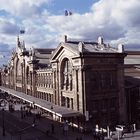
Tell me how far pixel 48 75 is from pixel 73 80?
52.6 feet

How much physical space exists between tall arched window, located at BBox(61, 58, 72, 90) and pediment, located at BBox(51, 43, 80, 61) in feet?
4.59

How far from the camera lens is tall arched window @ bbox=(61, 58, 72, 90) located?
201 ft

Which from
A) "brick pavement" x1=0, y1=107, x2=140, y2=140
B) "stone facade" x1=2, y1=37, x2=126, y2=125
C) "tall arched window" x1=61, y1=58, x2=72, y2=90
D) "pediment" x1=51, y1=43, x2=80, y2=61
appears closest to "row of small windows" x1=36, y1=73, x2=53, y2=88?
"stone facade" x1=2, y1=37, x2=126, y2=125

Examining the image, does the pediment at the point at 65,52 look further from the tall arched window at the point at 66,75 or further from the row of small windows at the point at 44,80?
the row of small windows at the point at 44,80

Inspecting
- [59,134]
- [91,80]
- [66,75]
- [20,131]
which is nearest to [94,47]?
[66,75]

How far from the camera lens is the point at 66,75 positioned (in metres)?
62.7

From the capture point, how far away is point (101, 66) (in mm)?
57094

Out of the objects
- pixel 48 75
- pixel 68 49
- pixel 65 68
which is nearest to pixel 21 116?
pixel 48 75

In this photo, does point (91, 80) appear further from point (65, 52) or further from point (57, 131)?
point (57, 131)

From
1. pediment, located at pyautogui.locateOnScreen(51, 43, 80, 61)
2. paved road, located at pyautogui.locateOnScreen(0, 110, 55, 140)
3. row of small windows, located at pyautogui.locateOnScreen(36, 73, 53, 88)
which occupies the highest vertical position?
pediment, located at pyautogui.locateOnScreen(51, 43, 80, 61)

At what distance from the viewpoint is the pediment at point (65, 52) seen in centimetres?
5686

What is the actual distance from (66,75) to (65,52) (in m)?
4.31

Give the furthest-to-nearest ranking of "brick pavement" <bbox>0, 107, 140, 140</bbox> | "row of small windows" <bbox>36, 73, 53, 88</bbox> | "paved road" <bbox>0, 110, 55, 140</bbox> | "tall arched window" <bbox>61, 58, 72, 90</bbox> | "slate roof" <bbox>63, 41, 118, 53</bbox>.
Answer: "row of small windows" <bbox>36, 73, 53, 88</bbox> → "tall arched window" <bbox>61, 58, 72, 90</bbox> → "slate roof" <bbox>63, 41, 118, 53</bbox> → "paved road" <bbox>0, 110, 55, 140</bbox> → "brick pavement" <bbox>0, 107, 140, 140</bbox>

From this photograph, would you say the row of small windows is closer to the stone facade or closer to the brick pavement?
the stone facade
